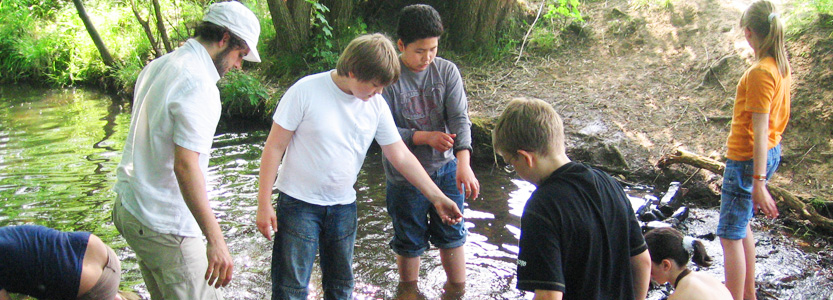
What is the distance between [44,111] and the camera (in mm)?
11195

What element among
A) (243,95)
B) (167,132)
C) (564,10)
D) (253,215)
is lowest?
(253,215)

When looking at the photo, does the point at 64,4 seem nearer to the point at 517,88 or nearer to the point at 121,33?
the point at 121,33

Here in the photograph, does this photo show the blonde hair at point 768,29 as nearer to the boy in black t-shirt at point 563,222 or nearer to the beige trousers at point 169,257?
the boy in black t-shirt at point 563,222

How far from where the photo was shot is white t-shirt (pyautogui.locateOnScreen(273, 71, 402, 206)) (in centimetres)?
290

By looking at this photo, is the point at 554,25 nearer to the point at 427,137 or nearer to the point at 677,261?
the point at 427,137

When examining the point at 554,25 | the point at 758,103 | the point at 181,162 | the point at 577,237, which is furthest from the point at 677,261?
the point at 554,25

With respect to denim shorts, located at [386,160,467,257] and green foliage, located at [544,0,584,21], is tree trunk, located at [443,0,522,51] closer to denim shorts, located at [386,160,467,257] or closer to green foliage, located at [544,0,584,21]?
green foliage, located at [544,0,584,21]

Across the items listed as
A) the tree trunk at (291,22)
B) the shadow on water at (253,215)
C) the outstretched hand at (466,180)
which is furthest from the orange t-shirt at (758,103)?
the tree trunk at (291,22)

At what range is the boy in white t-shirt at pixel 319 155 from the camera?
9.46ft

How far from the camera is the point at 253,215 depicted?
564 centimetres

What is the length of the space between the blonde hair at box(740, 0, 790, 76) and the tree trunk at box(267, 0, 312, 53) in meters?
7.08

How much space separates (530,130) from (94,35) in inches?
497

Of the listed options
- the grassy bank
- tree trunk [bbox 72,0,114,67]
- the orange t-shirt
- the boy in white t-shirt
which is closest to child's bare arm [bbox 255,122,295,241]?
the boy in white t-shirt

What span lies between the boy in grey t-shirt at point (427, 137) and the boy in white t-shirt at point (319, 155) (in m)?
0.43
